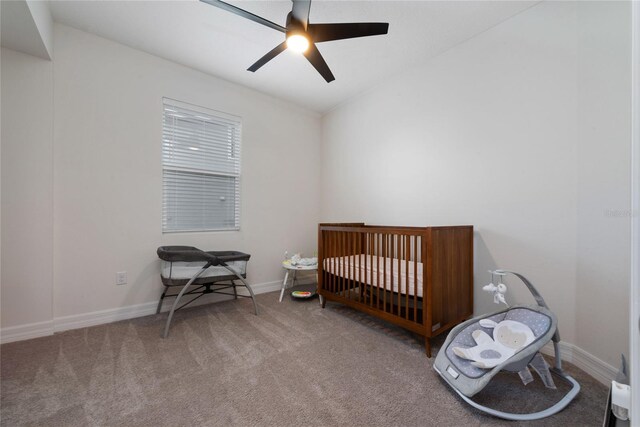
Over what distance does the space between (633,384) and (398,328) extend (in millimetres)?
1842

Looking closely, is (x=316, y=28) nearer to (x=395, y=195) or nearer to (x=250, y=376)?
(x=395, y=195)

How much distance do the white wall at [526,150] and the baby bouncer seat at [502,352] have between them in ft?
1.29

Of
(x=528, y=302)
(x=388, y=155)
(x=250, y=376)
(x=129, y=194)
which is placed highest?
(x=388, y=155)

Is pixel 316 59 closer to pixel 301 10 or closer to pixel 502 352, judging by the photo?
pixel 301 10

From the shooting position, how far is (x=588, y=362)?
1554 mm

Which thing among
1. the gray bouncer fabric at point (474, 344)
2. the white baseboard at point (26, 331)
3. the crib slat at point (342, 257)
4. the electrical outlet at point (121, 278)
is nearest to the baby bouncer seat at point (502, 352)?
the gray bouncer fabric at point (474, 344)

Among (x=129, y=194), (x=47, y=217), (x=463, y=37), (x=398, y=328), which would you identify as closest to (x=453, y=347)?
(x=398, y=328)

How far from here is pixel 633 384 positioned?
0.45 metres

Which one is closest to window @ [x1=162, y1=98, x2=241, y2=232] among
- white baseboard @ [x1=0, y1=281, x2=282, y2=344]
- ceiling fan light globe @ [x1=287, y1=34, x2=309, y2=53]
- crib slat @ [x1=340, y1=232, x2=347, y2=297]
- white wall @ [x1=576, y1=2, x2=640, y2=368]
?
white baseboard @ [x1=0, y1=281, x2=282, y2=344]

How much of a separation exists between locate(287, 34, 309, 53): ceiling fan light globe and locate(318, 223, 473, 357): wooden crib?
1.44m

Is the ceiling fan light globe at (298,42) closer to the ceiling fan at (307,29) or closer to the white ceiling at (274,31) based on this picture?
the ceiling fan at (307,29)

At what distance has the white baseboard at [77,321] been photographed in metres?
1.89

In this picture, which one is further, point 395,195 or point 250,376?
point 395,195

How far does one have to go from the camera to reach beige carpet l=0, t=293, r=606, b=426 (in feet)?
4.06
